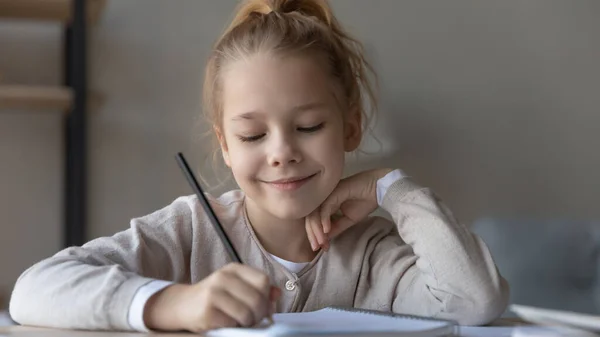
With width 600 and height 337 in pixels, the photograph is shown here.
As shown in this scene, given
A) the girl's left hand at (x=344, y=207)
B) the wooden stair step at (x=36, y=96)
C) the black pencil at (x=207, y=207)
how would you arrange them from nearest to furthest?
the black pencil at (x=207, y=207)
the girl's left hand at (x=344, y=207)
the wooden stair step at (x=36, y=96)

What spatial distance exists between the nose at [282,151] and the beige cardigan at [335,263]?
163mm

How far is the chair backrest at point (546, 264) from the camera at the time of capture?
169 centimetres

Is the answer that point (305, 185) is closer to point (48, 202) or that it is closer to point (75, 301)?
A: point (75, 301)

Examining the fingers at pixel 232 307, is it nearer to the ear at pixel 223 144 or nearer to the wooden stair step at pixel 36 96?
the ear at pixel 223 144

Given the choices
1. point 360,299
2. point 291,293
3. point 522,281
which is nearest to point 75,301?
point 291,293

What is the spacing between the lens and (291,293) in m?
1.10

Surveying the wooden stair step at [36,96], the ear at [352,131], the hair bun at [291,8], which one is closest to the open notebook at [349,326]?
the ear at [352,131]

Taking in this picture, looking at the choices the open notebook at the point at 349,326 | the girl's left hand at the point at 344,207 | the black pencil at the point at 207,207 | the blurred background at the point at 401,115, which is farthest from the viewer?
the blurred background at the point at 401,115

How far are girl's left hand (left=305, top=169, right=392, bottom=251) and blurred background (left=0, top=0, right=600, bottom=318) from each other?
71 centimetres

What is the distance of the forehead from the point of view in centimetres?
102

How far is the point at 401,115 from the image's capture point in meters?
2.02

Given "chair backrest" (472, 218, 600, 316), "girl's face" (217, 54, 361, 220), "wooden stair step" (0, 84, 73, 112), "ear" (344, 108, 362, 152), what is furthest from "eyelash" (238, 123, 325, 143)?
"chair backrest" (472, 218, 600, 316)

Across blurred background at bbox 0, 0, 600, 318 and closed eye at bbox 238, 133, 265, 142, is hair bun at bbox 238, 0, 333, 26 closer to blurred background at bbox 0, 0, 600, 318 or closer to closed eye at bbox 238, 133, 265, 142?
closed eye at bbox 238, 133, 265, 142

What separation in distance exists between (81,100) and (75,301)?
3.20 ft
